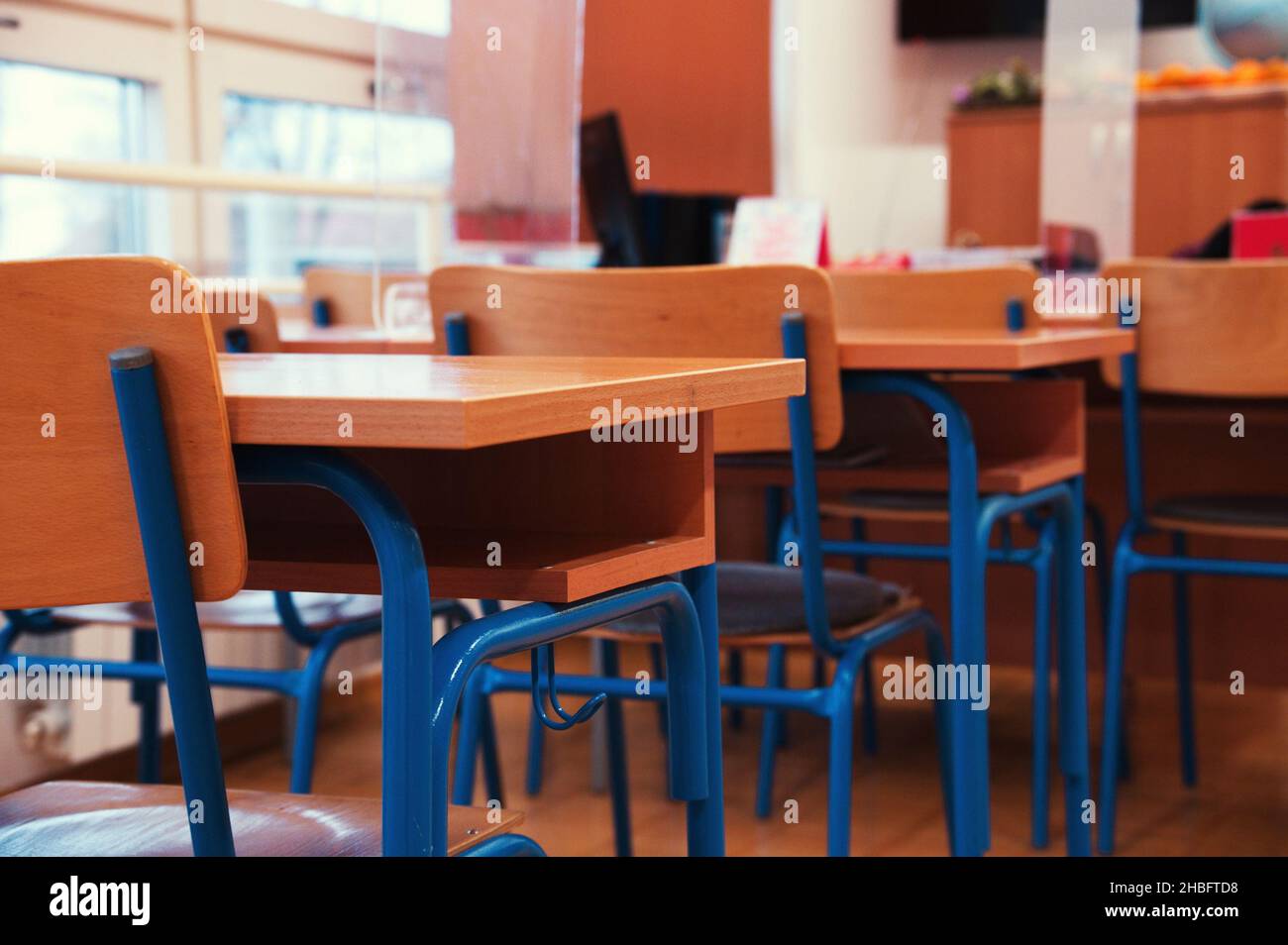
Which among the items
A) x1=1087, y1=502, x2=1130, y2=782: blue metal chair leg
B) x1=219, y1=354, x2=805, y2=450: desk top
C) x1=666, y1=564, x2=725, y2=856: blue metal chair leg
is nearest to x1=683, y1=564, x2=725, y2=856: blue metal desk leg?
x1=666, y1=564, x2=725, y2=856: blue metal chair leg

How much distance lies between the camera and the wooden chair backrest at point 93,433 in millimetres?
895

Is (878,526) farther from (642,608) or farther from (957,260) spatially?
(642,608)

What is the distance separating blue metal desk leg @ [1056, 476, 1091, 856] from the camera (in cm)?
205

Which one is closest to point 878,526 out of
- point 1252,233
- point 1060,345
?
point 1252,233

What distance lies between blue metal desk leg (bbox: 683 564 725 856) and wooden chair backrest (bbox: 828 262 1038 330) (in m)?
1.03

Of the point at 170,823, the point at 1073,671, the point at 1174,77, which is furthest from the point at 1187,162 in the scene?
the point at 170,823

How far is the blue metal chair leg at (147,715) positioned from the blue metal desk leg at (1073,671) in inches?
46.2

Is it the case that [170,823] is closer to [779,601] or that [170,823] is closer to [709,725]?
[709,725]

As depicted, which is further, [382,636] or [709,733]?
[709,733]

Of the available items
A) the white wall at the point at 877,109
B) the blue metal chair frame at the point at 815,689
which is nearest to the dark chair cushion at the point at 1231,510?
the blue metal chair frame at the point at 815,689

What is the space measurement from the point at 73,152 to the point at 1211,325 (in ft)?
6.64

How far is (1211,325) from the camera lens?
7.69 ft

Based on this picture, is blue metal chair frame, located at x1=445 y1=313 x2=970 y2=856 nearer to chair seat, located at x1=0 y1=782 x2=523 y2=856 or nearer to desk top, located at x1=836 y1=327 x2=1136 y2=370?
desk top, located at x1=836 y1=327 x2=1136 y2=370
